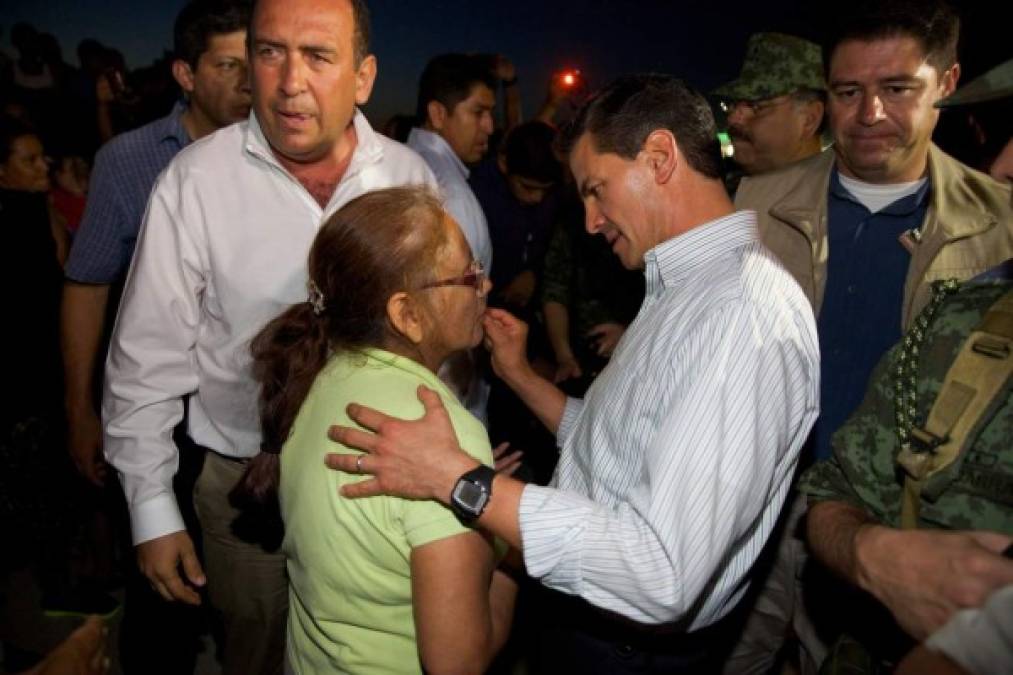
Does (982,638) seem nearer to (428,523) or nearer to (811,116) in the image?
(428,523)

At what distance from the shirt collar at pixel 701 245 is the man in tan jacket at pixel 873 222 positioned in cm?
98

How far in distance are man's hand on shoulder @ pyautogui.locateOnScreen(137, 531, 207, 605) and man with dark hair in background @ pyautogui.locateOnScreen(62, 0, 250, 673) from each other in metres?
0.72

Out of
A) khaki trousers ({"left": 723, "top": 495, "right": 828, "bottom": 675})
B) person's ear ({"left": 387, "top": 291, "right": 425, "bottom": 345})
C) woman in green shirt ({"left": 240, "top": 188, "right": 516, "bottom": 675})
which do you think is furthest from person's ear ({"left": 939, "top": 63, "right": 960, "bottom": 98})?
person's ear ({"left": 387, "top": 291, "right": 425, "bottom": 345})

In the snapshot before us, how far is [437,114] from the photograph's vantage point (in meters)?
4.26

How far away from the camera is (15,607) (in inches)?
134

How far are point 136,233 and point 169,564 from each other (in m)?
1.20

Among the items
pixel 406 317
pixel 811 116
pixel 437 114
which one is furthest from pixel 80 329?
pixel 811 116

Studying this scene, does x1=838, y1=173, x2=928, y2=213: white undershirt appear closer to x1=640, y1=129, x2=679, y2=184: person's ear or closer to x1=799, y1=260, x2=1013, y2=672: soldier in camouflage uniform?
x1=799, y1=260, x2=1013, y2=672: soldier in camouflage uniform

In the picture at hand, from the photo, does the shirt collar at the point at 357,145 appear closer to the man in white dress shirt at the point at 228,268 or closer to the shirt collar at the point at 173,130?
the man in white dress shirt at the point at 228,268

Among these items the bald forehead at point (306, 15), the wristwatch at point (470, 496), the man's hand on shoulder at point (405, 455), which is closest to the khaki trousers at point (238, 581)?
the man's hand on shoulder at point (405, 455)

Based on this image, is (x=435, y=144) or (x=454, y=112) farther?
(x=454, y=112)

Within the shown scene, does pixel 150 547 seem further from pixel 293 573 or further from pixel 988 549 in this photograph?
pixel 988 549

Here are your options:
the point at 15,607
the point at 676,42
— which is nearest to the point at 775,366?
the point at 15,607

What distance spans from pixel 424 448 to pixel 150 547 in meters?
1.08
